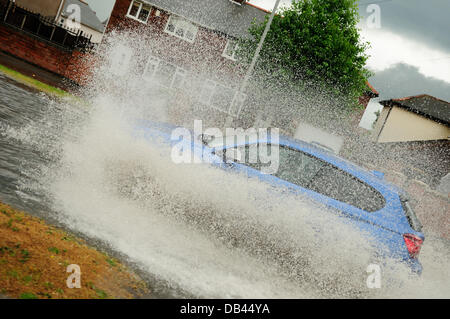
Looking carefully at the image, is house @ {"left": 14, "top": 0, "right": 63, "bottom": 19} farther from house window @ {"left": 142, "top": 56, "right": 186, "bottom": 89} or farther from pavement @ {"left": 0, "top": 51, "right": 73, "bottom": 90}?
pavement @ {"left": 0, "top": 51, "right": 73, "bottom": 90}

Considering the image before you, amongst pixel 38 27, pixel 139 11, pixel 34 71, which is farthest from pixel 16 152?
pixel 139 11

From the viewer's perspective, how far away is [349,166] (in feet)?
17.7

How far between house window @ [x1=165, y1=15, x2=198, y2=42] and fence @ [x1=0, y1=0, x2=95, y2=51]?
13.7 meters

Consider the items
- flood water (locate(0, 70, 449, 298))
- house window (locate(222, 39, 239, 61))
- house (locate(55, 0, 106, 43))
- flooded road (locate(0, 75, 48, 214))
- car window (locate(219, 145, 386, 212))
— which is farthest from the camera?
house (locate(55, 0, 106, 43))

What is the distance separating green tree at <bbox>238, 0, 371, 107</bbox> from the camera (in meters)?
22.8

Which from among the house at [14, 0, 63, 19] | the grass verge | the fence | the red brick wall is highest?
the house at [14, 0, 63, 19]

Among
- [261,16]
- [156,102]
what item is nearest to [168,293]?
[156,102]

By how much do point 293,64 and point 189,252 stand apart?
20.5 meters

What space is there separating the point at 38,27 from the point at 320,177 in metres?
18.2

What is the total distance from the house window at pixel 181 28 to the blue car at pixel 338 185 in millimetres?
27379

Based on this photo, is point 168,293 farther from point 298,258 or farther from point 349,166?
point 349,166

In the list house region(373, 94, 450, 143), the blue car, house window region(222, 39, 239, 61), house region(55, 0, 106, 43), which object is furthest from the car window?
house region(55, 0, 106, 43)

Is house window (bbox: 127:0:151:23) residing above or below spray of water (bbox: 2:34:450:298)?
above
